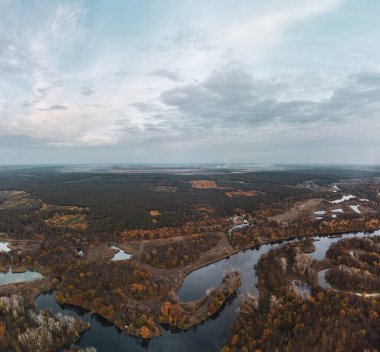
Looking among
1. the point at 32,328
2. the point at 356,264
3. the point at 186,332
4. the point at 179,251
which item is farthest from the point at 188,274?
the point at 356,264

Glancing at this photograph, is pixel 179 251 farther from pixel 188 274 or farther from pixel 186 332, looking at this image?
pixel 186 332

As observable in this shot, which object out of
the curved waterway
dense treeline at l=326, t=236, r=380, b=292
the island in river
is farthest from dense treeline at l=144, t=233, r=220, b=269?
dense treeline at l=326, t=236, r=380, b=292

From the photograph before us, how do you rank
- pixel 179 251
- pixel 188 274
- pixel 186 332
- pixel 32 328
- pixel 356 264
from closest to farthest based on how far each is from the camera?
pixel 32 328
pixel 186 332
pixel 188 274
pixel 356 264
pixel 179 251

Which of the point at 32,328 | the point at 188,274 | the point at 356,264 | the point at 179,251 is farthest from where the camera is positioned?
the point at 179,251

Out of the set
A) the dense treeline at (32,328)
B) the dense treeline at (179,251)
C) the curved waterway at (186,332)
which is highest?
the dense treeline at (179,251)

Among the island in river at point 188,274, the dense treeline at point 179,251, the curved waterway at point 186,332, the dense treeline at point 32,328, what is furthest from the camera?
the dense treeline at point 179,251

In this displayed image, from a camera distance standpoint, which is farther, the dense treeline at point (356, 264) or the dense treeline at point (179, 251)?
the dense treeline at point (179, 251)

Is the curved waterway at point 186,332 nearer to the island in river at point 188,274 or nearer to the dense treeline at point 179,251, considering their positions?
the island in river at point 188,274

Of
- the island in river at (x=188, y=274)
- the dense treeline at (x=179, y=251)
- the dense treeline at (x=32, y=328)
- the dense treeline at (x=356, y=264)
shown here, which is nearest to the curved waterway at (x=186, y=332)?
the island in river at (x=188, y=274)

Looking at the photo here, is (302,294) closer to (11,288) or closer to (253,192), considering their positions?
(11,288)
